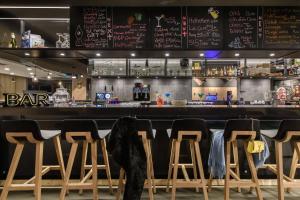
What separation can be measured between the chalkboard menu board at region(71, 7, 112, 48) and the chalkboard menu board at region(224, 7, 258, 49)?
5.84ft

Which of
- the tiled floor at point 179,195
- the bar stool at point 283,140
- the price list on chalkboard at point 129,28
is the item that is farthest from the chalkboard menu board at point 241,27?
the tiled floor at point 179,195

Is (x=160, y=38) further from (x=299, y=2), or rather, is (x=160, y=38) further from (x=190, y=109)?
(x=299, y=2)

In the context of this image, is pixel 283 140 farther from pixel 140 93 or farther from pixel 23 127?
pixel 23 127

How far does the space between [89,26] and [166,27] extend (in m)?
1.15

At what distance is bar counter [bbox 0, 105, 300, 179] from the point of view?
3.69 m

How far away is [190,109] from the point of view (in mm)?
3693

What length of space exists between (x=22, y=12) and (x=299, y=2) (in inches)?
166

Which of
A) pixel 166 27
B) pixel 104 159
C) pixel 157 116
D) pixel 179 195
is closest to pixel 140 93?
pixel 157 116

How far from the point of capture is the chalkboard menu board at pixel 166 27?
433 centimetres

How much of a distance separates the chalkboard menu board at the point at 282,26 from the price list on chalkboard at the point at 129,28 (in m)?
1.82

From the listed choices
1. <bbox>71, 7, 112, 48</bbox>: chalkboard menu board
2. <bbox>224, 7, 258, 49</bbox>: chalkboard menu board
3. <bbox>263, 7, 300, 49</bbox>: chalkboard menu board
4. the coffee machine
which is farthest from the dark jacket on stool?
<bbox>263, 7, 300, 49</bbox>: chalkboard menu board

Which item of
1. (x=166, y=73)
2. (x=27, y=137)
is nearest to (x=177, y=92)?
(x=166, y=73)

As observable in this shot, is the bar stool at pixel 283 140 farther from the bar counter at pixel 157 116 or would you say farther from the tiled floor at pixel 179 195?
the bar counter at pixel 157 116

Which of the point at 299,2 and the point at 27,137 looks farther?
the point at 299,2
